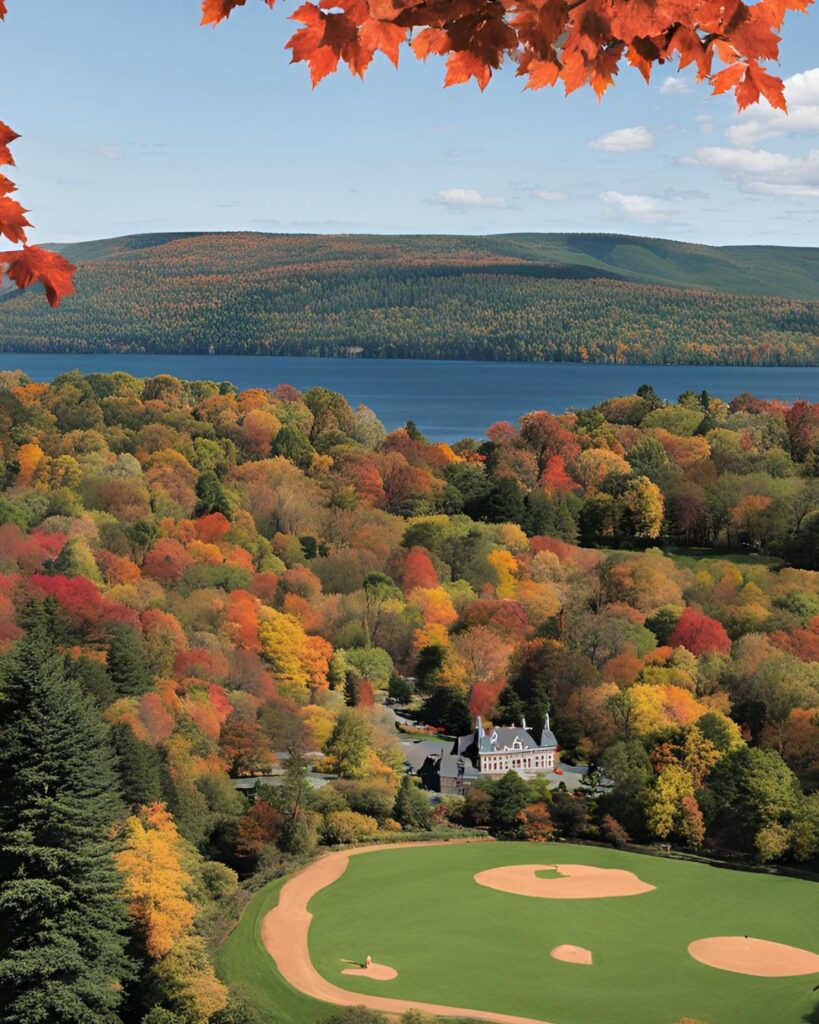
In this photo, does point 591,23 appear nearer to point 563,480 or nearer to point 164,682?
point 164,682

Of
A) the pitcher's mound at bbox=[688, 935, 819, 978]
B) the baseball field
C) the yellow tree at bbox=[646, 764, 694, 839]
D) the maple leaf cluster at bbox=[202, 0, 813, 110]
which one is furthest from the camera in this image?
the yellow tree at bbox=[646, 764, 694, 839]

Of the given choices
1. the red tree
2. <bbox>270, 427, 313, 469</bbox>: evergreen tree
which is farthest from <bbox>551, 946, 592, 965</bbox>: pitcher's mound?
<bbox>270, 427, 313, 469</bbox>: evergreen tree

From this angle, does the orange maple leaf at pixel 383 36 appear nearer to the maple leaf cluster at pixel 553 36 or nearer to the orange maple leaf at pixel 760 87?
the maple leaf cluster at pixel 553 36

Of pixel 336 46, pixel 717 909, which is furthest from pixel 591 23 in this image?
pixel 717 909

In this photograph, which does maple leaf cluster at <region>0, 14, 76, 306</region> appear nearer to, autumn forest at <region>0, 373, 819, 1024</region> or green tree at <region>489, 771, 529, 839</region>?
autumn forest at <region>0, 373, 819, 1024</region>

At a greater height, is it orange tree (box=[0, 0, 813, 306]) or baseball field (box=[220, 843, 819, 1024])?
orange tree (box=[0, 0, 813, 306])

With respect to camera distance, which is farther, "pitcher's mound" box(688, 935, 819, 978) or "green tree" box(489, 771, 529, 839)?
"green tree" box(489, 771, 529, 839)

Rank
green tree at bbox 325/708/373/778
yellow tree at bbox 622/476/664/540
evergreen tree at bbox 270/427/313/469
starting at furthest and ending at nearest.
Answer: evergreen tree at bbox 270/427/313/469, yellow tree at bbox 622/476/664/540, green tree at bbox 325/708/373/778
